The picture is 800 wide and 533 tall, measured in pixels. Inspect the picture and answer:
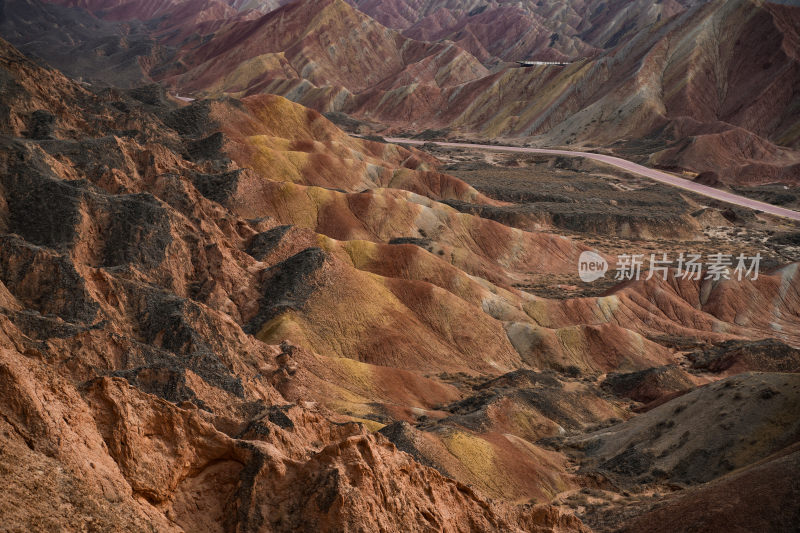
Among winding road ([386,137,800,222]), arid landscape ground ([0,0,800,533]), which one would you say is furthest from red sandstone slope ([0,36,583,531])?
winding road ([386,137,800,222])

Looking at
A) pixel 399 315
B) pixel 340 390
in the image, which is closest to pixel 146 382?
pixel 340 390

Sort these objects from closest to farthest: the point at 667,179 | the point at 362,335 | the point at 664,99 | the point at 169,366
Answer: the point at 169,366
the point at 362,335
the point at 667,179
the point at 664,99

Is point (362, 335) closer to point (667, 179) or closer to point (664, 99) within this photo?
point (667, 179)

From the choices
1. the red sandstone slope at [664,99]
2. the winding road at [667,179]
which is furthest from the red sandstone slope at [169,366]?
the red sandstone slope at [664,99]

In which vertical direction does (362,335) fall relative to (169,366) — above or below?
below

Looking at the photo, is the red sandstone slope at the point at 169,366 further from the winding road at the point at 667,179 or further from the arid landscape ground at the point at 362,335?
the winding road at the point at 667,179

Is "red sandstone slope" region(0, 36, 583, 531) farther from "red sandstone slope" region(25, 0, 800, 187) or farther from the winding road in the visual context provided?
"red sandstone slope" region(25, 0, 800, 187)

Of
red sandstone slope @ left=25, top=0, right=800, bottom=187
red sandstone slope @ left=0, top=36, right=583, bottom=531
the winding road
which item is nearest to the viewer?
red sandstone slope @ left=0, top=36, right=583, bottom=531

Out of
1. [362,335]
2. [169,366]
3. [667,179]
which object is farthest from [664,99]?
[169,366]
